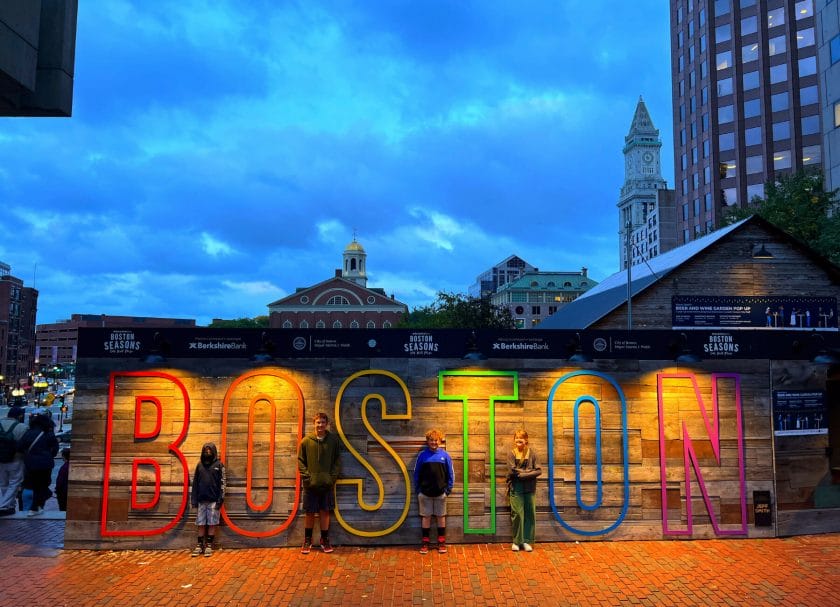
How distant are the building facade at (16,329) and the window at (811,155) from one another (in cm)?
11634

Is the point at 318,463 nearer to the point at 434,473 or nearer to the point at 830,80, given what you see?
the point at 434,473

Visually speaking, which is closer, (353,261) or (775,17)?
(775,17)

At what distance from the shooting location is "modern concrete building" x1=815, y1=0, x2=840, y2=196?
2058 centimetres

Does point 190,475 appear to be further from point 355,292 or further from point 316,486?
point 355,292

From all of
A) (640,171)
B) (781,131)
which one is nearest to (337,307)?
(781,131)

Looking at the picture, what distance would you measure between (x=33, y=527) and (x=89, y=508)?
182cm

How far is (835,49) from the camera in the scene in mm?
20719

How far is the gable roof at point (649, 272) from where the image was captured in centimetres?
1538

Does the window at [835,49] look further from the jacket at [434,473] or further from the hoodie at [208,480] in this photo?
the hoodie at [208,480]

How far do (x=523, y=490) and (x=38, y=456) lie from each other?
8699mm

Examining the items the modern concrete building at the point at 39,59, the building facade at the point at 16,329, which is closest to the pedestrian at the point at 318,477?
the modern concrete building at the point at 39,59

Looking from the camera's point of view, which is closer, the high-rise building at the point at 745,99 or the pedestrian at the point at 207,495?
the pedestrian at the point at 207,495

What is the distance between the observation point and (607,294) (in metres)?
18.7

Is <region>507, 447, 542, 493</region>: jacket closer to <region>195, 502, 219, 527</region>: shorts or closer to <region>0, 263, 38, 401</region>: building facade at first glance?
<region>195, 502, 219, 527</region>: shorts
